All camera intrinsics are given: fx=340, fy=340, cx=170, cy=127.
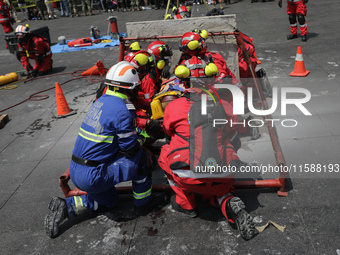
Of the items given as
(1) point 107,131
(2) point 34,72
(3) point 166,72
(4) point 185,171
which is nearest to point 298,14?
(3) point 166,72

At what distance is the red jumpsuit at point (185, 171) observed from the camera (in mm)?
3432

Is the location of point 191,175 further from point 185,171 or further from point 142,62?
point 142,62

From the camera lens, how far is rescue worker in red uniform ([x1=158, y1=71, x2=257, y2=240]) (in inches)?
131

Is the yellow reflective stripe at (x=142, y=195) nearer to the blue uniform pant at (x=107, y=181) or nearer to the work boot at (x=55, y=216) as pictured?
the blue uniform pant at (x=107, y=181)

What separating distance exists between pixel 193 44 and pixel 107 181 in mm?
2743

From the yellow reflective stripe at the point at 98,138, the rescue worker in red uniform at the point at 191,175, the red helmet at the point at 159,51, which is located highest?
the red helmet at the point at 159,51

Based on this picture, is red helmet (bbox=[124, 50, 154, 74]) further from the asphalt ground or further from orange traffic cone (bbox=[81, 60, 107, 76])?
orange traffic cone (bbox=[81, 60, 107, 76])

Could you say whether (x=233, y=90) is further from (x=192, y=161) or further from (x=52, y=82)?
(x=52, y=82)

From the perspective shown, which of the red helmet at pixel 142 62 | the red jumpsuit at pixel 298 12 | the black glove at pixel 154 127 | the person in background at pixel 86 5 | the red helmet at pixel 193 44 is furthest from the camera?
the person in background at pixel 86 5

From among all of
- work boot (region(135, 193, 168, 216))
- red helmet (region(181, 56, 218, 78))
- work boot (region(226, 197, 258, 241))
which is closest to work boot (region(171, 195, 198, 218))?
work boot (region(135, 193, 168, 216))

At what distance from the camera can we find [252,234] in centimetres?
323

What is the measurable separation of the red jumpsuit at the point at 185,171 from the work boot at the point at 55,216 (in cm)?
122

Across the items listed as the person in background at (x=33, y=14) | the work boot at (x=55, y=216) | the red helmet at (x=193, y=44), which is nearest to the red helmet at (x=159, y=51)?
the red helmet at (x=193, y=44)

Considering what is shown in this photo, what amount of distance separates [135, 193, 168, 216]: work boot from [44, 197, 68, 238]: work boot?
0.82 m
